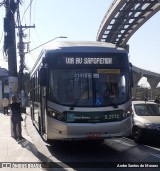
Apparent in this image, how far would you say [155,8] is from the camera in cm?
3450

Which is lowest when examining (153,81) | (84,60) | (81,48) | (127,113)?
(153,81)

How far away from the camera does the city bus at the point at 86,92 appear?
11.5 meters

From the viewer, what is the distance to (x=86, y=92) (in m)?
11.8

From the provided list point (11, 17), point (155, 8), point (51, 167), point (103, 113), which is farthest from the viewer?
point (155, 8)

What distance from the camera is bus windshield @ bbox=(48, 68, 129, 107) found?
1169 cm

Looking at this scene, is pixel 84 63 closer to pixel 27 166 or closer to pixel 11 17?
pixel 27 166

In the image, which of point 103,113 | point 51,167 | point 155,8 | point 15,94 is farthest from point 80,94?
point 155,8

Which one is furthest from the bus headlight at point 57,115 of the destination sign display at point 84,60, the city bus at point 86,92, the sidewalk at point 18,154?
the destination sign display at point 84,60

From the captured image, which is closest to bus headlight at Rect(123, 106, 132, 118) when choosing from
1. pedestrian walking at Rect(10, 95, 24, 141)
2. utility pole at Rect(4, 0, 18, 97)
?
pedestrian walking at Rect(10, 95, 24, 141)

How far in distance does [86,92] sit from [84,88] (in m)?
0.13

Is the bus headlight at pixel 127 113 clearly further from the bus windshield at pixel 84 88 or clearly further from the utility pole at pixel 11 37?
the utility pole at pixel 11 37

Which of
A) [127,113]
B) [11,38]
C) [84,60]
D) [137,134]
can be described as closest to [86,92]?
[84,60]

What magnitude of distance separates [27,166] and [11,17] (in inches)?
312

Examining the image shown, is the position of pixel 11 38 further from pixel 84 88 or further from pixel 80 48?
pixel 84 88
